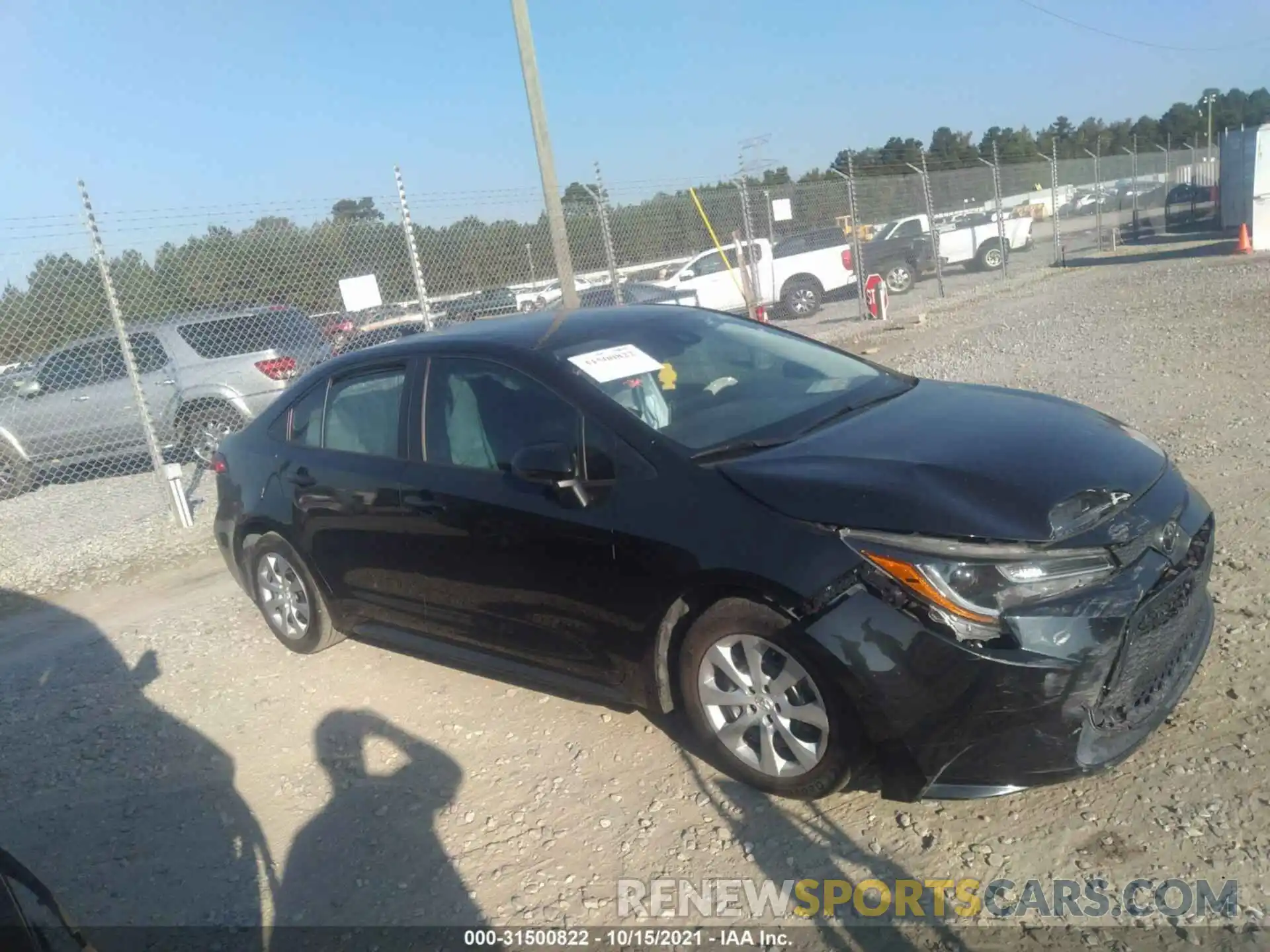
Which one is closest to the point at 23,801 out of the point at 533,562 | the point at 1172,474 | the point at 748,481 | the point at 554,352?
the point at 533,562

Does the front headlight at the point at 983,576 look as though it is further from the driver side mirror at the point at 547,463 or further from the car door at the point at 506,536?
the driver side mirror at the point at 547,463

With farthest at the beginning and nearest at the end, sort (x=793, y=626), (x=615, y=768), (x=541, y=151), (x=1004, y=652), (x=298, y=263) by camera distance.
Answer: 1. (x=541, y=151)
2. (x=298, y=263)
3. (x=615, y=768)
4. (x=793, y=626)
5. (x=1004, y=652)

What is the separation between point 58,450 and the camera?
10422 millimetres

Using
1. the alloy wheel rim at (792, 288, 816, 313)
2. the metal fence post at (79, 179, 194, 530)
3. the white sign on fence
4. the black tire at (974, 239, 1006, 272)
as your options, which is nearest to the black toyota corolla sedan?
the metal fence post at (79, 179, 194, 530)

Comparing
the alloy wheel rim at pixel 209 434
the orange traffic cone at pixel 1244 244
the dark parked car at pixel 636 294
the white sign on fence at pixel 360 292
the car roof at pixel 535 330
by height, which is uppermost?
the white sign on fence at pixel 360 292

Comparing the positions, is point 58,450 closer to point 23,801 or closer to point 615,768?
point 23,801

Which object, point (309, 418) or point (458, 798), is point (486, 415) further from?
point (458, 798)

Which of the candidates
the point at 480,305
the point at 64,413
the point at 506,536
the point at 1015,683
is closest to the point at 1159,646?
the point at 1015,683

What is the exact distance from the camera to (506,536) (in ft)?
12.9

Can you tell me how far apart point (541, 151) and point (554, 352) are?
7223 millimetres

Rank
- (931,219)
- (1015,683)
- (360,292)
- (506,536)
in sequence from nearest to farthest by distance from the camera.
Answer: (1015,683) < (506,536) < (360,292) < (931,219)

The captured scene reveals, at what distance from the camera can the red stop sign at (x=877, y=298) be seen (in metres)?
16.1

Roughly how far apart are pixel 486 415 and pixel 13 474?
9.13 meters

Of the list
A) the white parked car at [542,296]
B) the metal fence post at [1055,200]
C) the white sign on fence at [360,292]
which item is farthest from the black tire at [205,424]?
the metal fence post at [1055,200]
